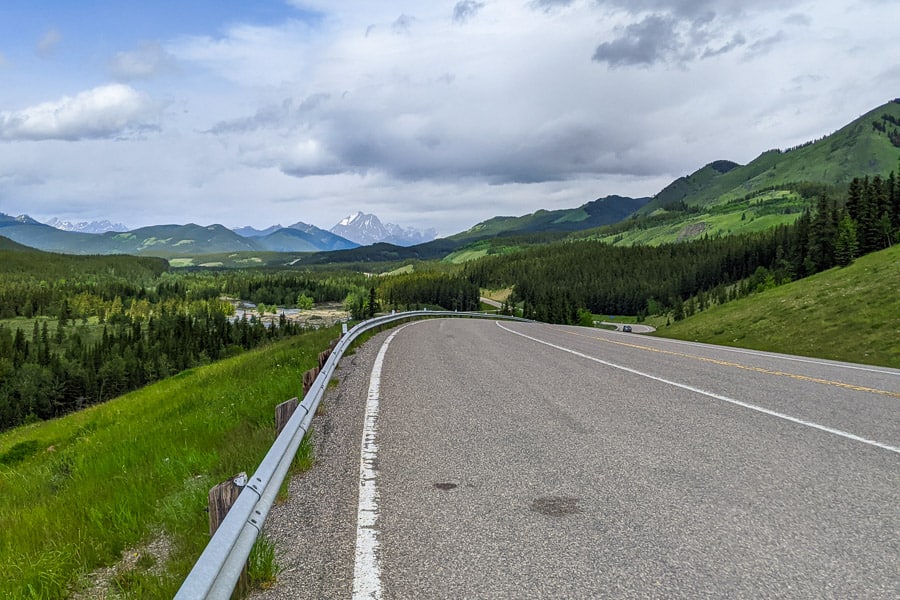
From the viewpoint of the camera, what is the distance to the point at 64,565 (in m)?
4.46

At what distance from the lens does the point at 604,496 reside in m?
4.89

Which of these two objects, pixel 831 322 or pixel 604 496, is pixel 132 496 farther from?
pixel 831 322

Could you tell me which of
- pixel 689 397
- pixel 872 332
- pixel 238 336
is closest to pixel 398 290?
pixel 238 336

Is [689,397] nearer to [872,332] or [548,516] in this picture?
[548,516]

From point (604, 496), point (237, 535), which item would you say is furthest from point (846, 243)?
point (237, 535)

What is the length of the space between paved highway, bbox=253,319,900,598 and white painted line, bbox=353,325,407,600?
0.8 inches

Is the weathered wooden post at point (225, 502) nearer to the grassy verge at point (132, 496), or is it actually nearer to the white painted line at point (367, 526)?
the grassy verge at point (132, 496)

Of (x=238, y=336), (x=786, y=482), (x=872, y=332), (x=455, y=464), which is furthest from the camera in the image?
(x=238, y=336)

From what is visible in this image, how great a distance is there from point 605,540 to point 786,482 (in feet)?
7.50

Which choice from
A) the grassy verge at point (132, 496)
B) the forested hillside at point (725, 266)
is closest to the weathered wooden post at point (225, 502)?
the grassy verge at point (132, 496)

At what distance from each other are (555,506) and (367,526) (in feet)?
5.28

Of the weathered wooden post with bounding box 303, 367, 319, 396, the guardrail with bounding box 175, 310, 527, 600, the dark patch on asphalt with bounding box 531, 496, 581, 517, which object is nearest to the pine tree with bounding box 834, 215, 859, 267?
the weathered wooden post with bounding box 303, 367, 319, 396

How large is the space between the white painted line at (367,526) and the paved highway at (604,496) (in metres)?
0.02

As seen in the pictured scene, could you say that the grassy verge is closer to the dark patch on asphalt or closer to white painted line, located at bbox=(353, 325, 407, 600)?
white painted line, located at bbox=(353, 325, 407, 600)
